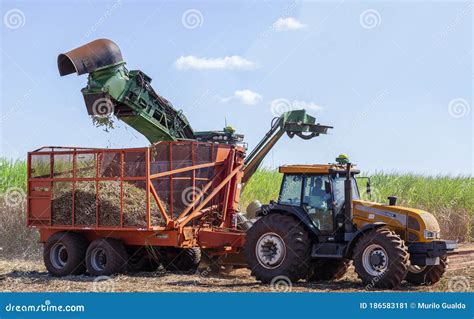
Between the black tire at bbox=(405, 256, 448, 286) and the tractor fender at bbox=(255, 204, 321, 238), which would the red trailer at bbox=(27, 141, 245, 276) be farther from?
the black tire at bbox=(405, 256, 448, 286)

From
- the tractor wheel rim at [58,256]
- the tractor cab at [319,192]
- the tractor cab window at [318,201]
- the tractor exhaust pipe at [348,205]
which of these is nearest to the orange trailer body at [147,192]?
the tractor wheel rim at [58,256]

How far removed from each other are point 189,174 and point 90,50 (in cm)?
294

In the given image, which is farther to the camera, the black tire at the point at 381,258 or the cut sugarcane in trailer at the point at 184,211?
the cut sugarcane in trailer at the point at 184,211

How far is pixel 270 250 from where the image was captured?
11648 mm

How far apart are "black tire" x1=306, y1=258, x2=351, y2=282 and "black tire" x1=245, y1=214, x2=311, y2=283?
0.75 metres

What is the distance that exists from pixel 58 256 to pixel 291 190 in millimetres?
4851

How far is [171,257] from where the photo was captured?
45.7 feet

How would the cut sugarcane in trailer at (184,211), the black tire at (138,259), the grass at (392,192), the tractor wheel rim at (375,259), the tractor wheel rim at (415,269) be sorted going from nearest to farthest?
the tractor wheel rim at (375,259)
the cut sugarcane in trailer at (184,211)
the tractor wheel rim at (415,269)
the black tire at (138,259)
the grass at (392,192)

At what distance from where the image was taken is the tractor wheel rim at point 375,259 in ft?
34.4

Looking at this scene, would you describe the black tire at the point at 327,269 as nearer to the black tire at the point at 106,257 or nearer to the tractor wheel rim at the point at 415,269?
the tractor wheel rim at the point at 415,269

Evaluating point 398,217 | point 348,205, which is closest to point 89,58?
point 348,205

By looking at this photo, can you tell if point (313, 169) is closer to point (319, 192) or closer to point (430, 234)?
point (319, 192)

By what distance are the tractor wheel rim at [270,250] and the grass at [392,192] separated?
26.1 ft

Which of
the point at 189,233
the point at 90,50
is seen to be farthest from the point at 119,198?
the point at 90,50
